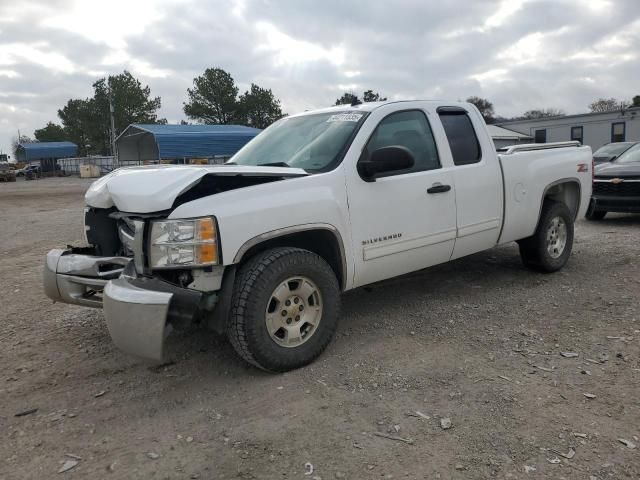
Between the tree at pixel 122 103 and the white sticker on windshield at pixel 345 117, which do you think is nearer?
the white sticker on windshield at pixel 345 117

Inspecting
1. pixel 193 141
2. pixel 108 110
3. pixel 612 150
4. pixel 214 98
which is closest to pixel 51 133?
pixel 108 110

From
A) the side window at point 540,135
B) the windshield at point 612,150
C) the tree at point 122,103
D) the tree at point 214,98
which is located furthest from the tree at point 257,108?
the windshield at point 612,150

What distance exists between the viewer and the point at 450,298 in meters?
5.11

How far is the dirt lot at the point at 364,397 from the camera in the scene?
8.52ft

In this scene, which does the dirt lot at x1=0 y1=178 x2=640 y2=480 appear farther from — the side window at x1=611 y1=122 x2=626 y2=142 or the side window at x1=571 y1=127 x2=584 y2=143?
the side window at x1=571 y1=127 x2=584 y2=143

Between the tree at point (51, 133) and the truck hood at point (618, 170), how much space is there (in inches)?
3596

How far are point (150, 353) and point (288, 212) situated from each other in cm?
122

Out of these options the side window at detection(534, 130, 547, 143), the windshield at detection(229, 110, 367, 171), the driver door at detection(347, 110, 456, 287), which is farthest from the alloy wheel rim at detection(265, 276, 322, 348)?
the side window at detection(534, 130, 547, 143)

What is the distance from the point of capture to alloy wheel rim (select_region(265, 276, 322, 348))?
3.43 m

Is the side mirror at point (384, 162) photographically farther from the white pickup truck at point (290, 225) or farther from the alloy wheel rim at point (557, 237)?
the alloy wheel rim at point (557, 237)

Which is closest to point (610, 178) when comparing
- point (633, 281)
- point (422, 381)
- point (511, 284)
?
point (633, 281)

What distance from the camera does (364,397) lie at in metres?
3.21

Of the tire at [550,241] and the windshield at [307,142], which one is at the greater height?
the windshield at [307,142]

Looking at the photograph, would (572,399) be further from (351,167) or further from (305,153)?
(305,153)
